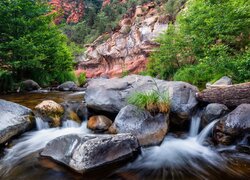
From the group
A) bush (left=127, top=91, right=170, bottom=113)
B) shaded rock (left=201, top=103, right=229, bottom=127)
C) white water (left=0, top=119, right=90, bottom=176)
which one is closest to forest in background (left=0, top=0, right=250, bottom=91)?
shaded rock (left=201, top=103, right=229, bottom=127)

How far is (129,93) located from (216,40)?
5937mm

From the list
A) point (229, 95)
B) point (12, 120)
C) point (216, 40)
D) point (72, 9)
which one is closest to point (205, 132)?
point (229, 95)

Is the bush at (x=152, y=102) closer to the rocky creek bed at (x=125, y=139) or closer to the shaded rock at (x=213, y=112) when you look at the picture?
the rocky creek bed at (x=125, y=139)

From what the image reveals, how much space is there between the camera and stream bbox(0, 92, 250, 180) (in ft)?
12.2

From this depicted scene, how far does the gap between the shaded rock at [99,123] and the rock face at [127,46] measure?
18158mm

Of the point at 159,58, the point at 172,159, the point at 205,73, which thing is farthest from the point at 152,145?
the point at 159,58

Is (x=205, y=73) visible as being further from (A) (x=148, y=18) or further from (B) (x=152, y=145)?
(A) (x=148, y=18)

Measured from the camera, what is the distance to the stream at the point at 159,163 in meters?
3.73

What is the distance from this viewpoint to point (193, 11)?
1098 cm

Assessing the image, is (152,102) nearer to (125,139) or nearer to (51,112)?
(125,139)

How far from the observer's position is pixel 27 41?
35.9 feet

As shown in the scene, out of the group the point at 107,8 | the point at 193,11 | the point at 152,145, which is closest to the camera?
the point at 152,145

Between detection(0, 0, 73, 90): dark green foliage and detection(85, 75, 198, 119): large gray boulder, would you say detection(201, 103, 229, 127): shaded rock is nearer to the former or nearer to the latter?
detection(85, 75, 198, 119): large gray boulder

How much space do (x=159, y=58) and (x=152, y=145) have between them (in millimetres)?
10287
